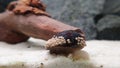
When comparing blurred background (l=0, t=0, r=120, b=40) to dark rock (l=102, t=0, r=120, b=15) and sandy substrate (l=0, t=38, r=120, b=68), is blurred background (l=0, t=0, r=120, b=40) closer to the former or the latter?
dark rock (l=102, t=0, r=120, b=15)

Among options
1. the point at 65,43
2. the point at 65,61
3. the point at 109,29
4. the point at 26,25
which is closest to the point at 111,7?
the point at 109,29

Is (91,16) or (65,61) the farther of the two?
(91,16)

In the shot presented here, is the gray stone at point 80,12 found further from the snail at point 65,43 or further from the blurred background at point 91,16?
the snail at point 65,43

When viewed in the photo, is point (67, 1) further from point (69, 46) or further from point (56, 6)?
point (69, 46)

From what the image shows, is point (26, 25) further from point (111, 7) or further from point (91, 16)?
point (111, 7)

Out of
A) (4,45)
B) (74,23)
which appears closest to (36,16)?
(4,45)

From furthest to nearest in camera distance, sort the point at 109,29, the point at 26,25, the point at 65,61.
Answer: the point at 109,29
the point at 26,25
the point at 65,61

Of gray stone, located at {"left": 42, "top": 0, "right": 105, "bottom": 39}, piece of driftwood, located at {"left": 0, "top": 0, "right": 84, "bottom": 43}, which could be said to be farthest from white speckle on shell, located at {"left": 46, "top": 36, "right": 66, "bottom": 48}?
gray stone, located at {"left": 42, "top": 0, "right": 105, "bottom": 39}
